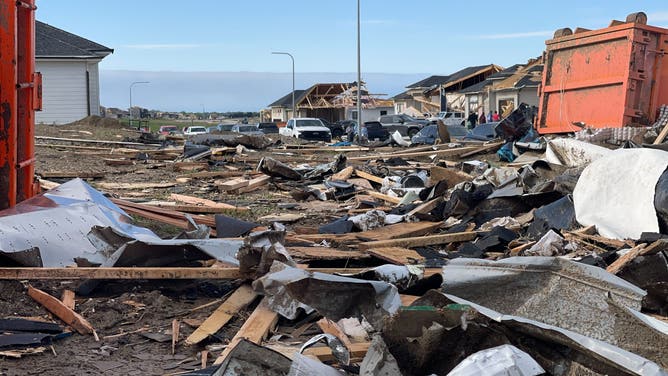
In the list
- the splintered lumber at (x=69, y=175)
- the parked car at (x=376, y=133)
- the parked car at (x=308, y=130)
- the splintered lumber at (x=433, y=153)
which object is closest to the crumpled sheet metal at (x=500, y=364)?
the splintered lumber at (x=69, y=175)

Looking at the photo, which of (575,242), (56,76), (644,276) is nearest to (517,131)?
(575,242)

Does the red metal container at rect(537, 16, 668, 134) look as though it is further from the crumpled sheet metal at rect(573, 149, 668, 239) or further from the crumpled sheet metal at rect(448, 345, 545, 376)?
the crumpled sheet metal at rect(448, 345, 545, 376)

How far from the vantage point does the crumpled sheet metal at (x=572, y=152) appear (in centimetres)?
964

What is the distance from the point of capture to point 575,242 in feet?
21.7

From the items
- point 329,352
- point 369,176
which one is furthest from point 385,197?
point 329,352

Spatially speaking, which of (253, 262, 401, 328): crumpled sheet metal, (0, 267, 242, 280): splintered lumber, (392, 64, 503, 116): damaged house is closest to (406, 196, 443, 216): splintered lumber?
(0, 267, 242, 280): splintered lumber

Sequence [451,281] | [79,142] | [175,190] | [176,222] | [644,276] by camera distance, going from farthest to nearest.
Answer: [79,142]
[175,190]
[176,222]
[644,276]
[451,281]

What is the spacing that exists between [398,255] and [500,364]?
334cm

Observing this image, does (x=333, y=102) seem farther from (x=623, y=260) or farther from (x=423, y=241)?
(x=623, y=260)

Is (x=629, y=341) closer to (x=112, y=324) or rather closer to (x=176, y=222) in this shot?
(x=112, y=324)

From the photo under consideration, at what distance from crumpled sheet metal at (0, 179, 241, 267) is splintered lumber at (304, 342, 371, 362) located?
168 centimetres

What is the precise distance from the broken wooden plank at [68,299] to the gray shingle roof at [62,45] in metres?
29.7

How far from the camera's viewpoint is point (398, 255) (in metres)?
6.19

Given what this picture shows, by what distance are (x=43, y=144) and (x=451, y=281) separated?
18.5m
